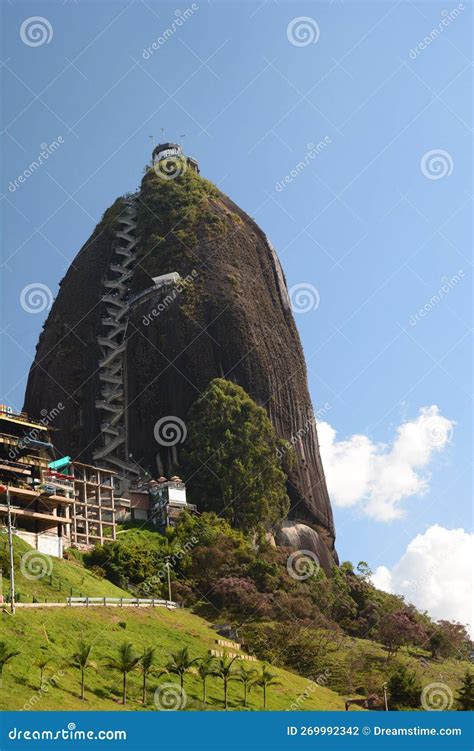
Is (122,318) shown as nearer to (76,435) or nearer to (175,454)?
(76,435)

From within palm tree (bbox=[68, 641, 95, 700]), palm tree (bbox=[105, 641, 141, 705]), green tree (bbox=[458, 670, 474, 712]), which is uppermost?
green tree (bbox=[458, 670, 474, 712])

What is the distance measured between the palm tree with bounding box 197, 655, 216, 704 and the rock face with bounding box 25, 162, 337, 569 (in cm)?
3969

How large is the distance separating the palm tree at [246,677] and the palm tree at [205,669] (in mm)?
1276

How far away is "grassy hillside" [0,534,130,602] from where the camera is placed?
5275cm

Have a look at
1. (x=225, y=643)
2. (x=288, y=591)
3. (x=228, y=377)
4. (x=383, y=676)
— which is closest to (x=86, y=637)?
(x=225, y=643)

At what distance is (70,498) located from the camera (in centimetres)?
6900

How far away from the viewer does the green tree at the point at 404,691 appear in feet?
169

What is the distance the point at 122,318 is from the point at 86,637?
198 ft
